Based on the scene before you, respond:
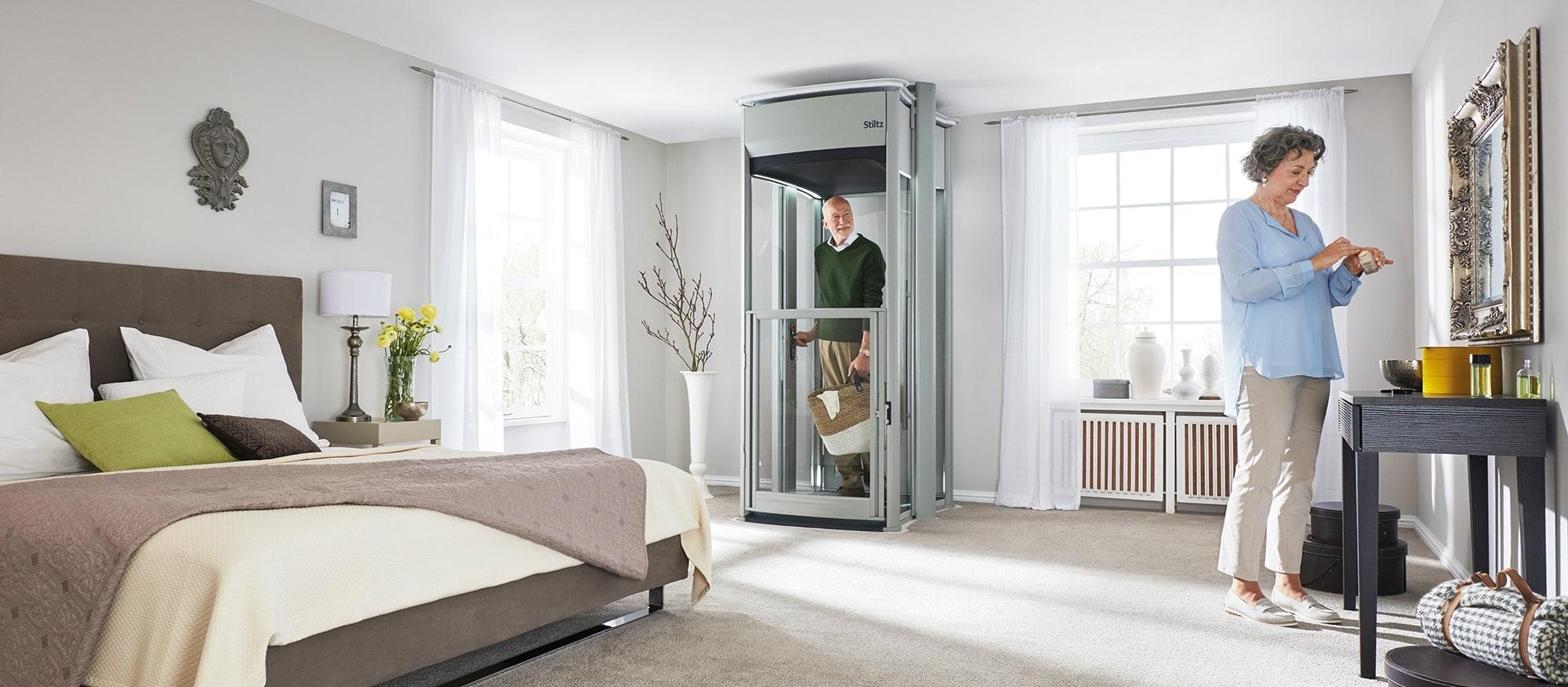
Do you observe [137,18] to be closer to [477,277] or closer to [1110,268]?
[477,277]

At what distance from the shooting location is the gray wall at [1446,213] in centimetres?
264

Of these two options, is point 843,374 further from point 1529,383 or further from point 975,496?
point 1529,383

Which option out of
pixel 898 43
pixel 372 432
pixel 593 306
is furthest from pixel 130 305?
pixel 898 43

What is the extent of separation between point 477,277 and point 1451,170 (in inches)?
167

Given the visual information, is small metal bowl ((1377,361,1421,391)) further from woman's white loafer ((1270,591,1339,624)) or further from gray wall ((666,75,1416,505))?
gray wall ((666,75,1416,505))

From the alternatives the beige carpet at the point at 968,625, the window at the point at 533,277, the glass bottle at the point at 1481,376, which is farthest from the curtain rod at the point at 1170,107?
the glass bottle at the point at 1481,376

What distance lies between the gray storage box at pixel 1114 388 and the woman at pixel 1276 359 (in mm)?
2484

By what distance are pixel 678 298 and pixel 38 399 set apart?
413cm

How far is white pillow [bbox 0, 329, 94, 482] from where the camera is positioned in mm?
2973

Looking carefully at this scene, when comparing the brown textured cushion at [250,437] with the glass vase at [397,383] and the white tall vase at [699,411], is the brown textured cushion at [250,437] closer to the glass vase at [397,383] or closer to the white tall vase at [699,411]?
the glass vase at [397,383]

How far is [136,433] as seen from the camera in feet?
10.1

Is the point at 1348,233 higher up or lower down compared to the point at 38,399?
higher up

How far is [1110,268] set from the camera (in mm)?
6094

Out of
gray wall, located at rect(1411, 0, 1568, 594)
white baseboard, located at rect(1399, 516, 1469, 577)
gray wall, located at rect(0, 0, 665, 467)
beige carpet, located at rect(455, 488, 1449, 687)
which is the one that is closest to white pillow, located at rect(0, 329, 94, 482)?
gray wall, located at rect(0, 0, 665, 467)
